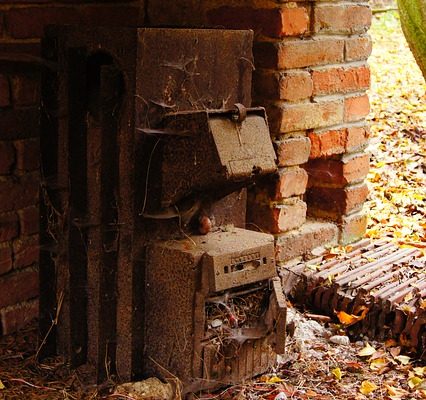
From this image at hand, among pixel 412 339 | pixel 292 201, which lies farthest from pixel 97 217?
pixel 412 339

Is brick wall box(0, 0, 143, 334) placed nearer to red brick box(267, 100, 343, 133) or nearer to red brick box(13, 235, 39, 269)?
red brick box(13, 235, 39, 269)

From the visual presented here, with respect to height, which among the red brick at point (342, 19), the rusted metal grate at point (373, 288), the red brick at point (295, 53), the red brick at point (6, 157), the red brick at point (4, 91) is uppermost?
the red brick at point (342, 19)

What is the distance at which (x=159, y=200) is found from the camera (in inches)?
84.7

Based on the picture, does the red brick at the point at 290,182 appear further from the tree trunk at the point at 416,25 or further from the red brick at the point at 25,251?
the tree trunk at the point at 416,25

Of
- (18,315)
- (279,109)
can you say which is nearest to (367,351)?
(279,109)

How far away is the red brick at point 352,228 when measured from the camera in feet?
10.5

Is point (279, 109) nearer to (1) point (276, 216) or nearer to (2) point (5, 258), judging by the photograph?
(1) point (276, 216)

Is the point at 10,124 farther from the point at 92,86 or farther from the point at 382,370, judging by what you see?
the point at 382,370

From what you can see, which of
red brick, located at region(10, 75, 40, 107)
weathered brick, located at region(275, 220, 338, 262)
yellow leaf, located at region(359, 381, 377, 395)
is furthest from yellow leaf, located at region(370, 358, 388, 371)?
red brick, located at region(10, 75, 40, 107)

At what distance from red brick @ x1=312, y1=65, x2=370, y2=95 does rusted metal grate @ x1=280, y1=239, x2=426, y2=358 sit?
677 mm

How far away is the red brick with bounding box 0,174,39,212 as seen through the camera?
246 cm

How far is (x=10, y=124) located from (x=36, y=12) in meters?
0.39

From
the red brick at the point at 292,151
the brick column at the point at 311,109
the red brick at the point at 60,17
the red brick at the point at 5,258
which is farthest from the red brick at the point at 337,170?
the red brick at the point at 5,258

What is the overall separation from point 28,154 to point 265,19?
0.99m
